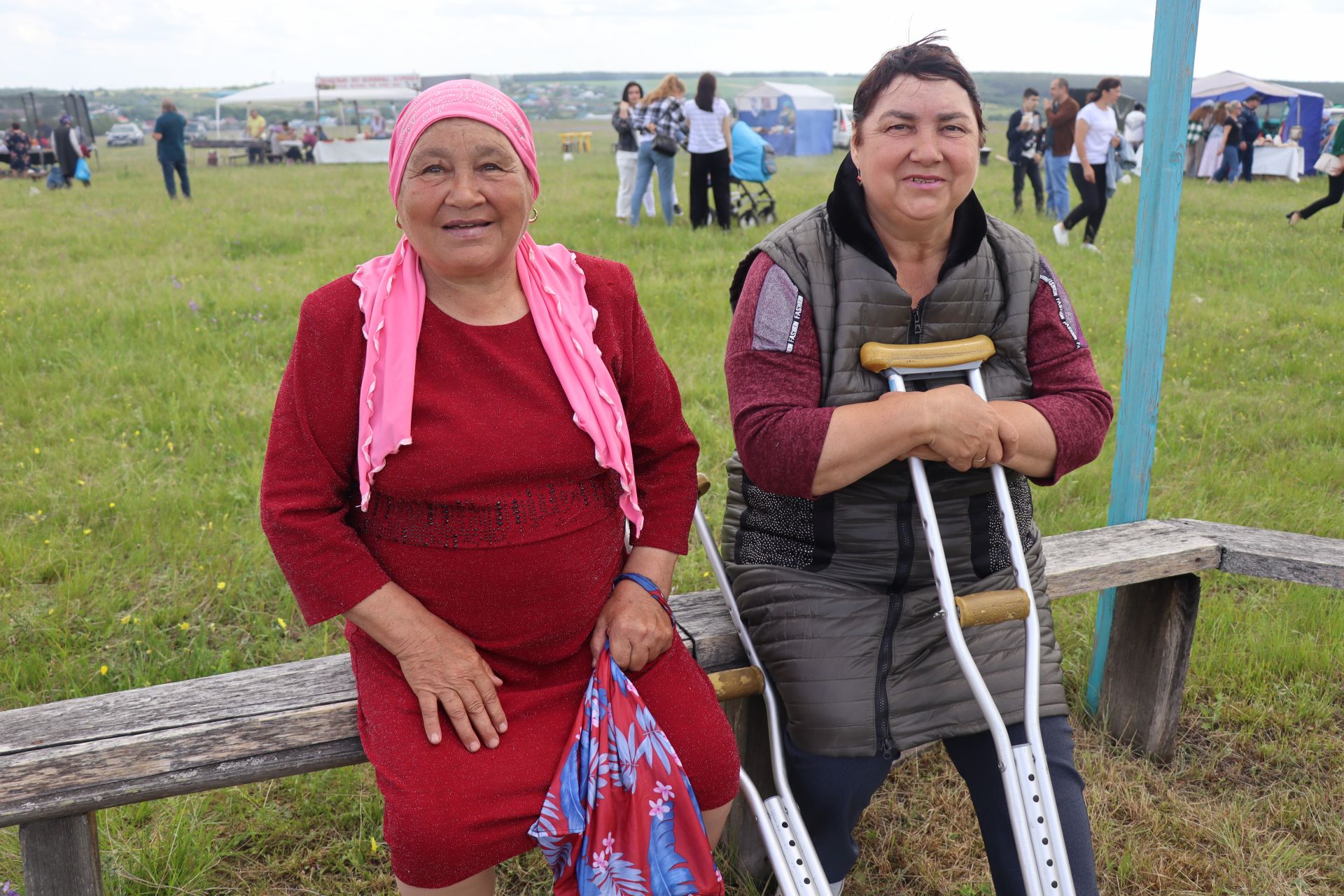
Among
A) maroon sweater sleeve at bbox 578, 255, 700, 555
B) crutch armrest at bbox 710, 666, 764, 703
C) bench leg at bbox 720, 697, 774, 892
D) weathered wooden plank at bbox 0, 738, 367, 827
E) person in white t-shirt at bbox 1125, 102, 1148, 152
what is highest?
person in white t-shirt at bbox 1125, 102, 1148, 152

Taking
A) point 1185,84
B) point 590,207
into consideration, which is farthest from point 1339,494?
point 590,207

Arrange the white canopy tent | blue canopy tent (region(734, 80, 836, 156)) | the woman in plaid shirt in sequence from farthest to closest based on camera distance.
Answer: blue canopy tent (region(734, 80, 836, 156)) < the white canopy tent < the woman in plaid shirt

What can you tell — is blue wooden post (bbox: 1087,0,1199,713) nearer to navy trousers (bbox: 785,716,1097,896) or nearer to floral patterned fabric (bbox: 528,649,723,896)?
navy trousers (bbox: 785,716,1097,896)

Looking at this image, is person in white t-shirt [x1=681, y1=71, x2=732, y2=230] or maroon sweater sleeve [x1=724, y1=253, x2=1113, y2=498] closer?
maroon sweater sleeve [x1=724, y1=253, x2=1113, y2=498]

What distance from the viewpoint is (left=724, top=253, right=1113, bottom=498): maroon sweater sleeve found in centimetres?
201

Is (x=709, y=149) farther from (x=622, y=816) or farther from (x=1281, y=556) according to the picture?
(x=622, y=816)

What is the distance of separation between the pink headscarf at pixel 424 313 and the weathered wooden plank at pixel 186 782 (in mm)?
518

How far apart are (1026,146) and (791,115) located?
90.4 feet

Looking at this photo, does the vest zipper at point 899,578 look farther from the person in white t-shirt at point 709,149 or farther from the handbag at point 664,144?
the handbag at point 664,144

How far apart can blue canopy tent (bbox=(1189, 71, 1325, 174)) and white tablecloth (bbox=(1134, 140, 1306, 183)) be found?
456 centimetres

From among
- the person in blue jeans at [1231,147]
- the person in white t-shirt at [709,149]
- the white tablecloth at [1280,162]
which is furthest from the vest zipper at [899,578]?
the person in blue jeans at [1231,147]

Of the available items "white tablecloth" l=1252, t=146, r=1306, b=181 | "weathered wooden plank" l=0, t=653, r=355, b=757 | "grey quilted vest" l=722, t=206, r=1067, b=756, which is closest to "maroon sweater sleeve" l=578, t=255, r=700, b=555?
"grey quilted vest" l=722, t=206, r=1067, b=756

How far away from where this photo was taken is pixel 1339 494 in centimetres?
428

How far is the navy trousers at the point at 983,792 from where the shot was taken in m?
2.02
